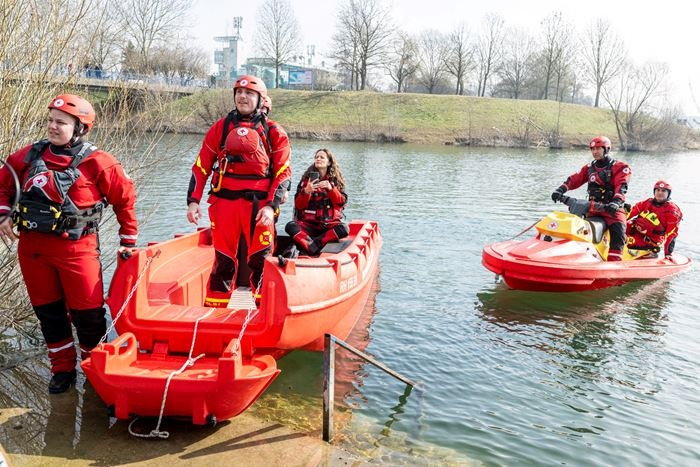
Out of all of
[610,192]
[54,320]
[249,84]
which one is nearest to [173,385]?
[54,320]

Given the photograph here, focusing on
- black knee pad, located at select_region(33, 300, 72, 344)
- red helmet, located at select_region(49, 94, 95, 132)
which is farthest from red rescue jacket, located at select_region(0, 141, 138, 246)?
black knee pad, located at select_region(33, 300, 72, 344)

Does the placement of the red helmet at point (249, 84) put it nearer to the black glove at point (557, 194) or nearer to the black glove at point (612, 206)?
the black glove at point (557, 194)

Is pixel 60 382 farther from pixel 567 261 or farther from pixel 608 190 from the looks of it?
pixel 608 190

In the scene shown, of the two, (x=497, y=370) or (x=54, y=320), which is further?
(x=497, y=370)

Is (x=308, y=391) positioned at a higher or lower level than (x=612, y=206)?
lower

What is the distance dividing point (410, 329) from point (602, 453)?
2747 mm

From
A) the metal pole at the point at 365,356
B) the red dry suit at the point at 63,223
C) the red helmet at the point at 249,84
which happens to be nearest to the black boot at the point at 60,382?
the red dry suit at the point at 63,223

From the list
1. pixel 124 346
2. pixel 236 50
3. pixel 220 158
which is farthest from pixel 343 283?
pixel 236 50

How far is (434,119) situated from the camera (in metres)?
43.4

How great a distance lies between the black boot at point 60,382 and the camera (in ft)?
14.3

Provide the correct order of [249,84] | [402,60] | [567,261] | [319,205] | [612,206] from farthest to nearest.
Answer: [402,60], [612,206], [567,261], [319,205], [249,84]

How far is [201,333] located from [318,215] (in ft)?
11.4

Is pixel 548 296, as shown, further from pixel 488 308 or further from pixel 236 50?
pixel 236 50

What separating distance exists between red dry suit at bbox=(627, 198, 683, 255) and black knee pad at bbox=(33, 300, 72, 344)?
8703mm
